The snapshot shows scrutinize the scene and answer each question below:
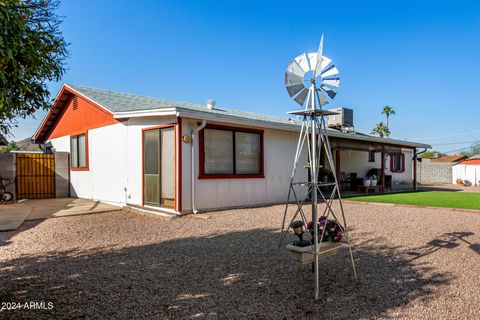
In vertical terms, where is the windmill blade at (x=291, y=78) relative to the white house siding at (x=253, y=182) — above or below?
above

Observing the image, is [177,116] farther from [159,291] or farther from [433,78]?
[433,78]

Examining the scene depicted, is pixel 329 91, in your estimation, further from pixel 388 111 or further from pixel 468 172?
pixel 388 111

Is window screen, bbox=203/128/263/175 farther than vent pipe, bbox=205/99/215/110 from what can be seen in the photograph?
No

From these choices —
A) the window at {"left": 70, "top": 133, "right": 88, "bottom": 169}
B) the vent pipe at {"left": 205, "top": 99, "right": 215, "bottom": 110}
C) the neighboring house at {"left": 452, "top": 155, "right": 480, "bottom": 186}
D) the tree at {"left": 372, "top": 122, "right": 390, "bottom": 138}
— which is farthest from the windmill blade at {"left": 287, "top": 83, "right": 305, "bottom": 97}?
the tree at {"left": 372, "top": 122, "right": 390, "bottom": 138}

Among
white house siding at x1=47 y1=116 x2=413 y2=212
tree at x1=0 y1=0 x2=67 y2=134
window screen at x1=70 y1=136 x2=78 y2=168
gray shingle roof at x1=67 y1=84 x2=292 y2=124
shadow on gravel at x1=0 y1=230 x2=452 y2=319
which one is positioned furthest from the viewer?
window screen at x1=70 y1=136 x2=78 y2=168

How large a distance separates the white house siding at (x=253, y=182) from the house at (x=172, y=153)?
0.08 feet

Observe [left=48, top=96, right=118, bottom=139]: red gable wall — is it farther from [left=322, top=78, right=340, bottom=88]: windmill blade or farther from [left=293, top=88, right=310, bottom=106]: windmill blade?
[left=322, top=78, right=340, bottom=88]: windmill blade

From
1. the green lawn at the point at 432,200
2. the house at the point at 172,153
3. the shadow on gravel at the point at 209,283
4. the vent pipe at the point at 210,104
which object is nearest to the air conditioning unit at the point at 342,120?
the house at the point at 172,153

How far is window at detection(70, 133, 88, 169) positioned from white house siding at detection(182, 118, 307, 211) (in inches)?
229

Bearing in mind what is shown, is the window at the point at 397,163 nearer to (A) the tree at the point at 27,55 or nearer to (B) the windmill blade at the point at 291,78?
(B) the windmill blade at the point at 291,78

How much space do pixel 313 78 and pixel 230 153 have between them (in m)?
5.30

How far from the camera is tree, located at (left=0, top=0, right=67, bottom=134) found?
8.43ft

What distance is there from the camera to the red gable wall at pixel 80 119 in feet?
35.0

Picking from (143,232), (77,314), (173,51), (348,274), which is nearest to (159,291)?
(77,314)
